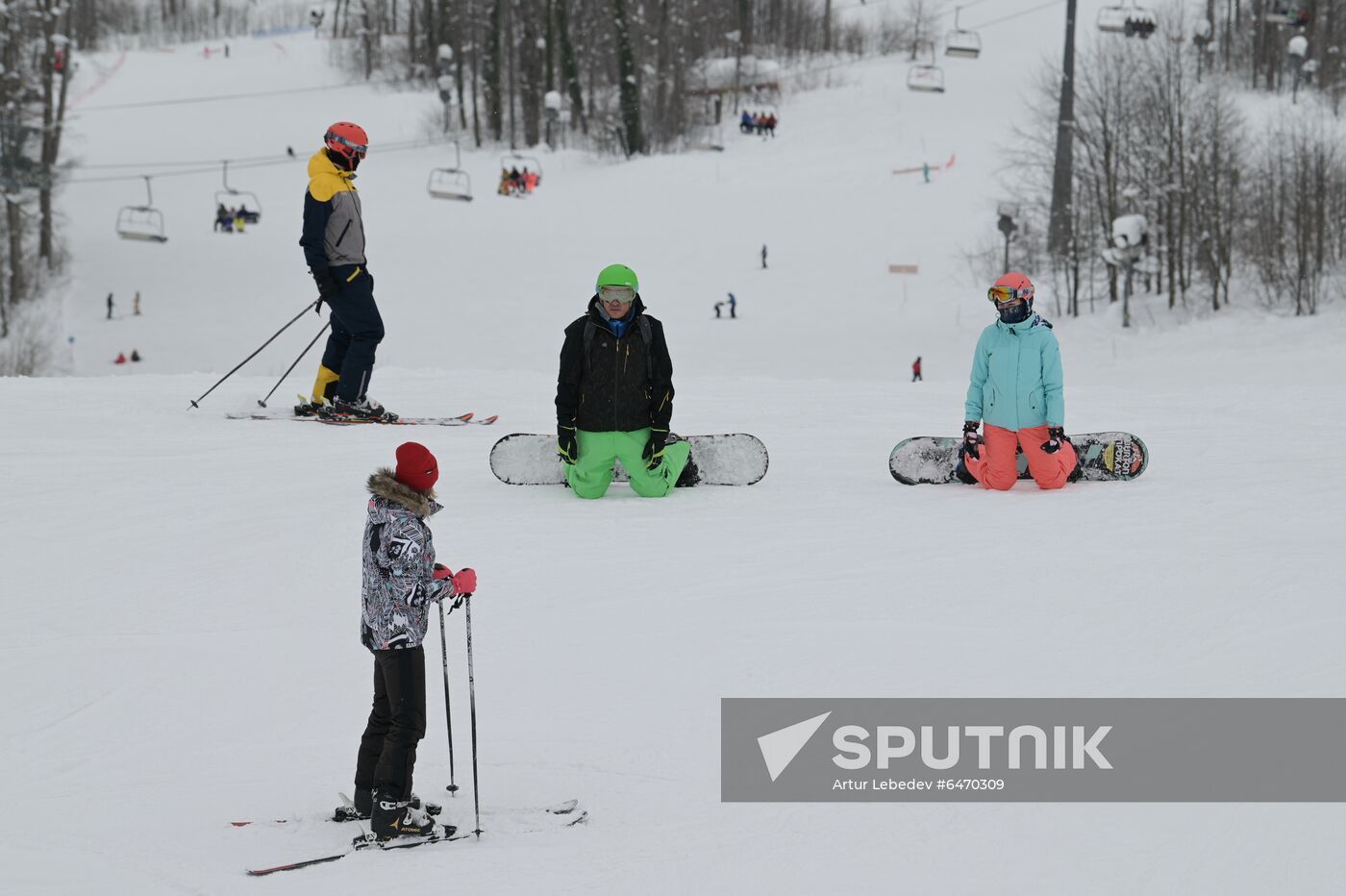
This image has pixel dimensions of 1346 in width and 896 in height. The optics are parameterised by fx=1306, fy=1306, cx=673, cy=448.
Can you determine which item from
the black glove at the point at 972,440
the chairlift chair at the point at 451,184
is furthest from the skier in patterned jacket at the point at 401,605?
the chairlift chair at the point at 451,184

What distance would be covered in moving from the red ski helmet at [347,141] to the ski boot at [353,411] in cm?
178

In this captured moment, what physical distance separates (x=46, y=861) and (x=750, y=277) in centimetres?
2877

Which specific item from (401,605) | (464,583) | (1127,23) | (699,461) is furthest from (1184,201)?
(401,605)

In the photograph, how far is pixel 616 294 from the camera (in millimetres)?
6984

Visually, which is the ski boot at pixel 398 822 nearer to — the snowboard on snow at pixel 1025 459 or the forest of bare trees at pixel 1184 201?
the snowboard on snow at pixel 1025 459

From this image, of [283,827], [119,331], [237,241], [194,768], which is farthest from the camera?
[237,241]

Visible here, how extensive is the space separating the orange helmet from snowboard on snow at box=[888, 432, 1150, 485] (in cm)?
424

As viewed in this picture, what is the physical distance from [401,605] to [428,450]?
1284 mm

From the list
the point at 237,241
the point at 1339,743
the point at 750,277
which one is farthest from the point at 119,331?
the point at 1339,743

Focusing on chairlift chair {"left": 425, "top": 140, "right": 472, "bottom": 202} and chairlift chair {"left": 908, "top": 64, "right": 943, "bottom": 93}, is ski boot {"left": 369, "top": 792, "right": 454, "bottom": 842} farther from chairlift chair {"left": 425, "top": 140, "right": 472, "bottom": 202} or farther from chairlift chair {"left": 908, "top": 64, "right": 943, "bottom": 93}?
chairlift chair {"left": 908, "top": 64, "right": 943, "bottom": 93}

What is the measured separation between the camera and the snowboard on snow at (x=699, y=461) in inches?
306

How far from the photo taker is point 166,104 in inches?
2088

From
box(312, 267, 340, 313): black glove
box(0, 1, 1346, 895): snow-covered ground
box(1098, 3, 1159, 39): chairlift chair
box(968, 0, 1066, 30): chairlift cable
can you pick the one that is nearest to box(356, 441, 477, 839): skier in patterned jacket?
box(0, 1, 1346, 895): snow-covered ground

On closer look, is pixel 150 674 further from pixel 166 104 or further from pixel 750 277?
pixel 166 104
